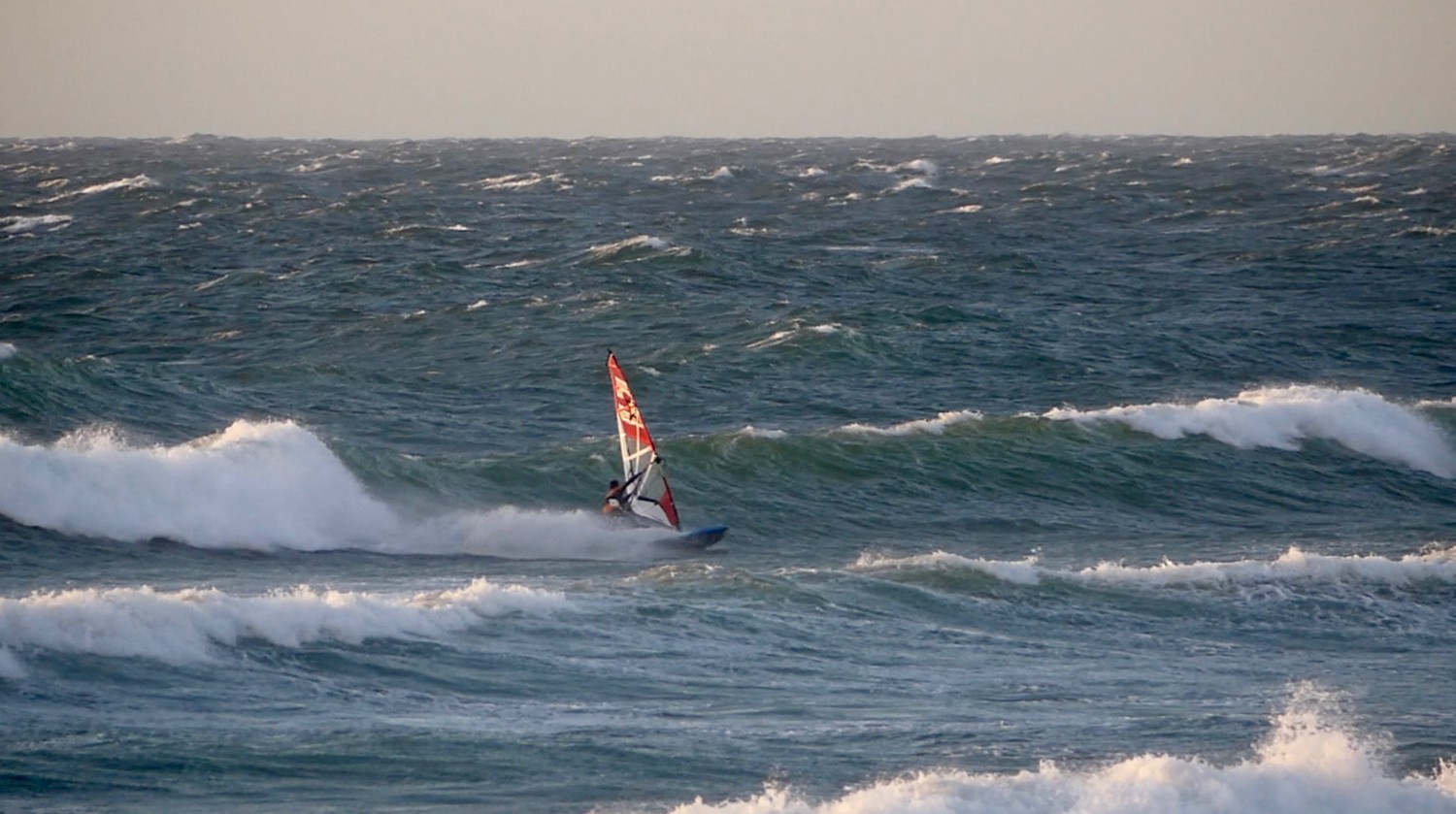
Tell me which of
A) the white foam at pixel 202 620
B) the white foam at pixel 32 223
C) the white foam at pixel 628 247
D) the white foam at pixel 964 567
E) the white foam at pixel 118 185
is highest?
the white foam at pixel 118 185

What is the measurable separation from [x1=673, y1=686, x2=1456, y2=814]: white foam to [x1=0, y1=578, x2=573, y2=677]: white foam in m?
4.29

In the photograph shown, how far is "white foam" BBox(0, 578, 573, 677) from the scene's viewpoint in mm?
11586

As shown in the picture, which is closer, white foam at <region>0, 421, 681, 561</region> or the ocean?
the ocean

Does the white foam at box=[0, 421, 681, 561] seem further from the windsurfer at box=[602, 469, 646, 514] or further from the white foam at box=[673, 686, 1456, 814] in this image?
the white foam at box=[673, 686, 1456, 814]

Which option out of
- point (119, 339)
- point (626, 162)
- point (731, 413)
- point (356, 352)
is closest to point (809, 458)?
point (731, 413)

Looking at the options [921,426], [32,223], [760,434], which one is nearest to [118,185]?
[32,223]

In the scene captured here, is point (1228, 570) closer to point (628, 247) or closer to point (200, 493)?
point (200, 493)

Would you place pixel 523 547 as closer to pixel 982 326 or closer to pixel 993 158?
pixel 982 326

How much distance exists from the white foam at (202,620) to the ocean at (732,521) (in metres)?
0.04

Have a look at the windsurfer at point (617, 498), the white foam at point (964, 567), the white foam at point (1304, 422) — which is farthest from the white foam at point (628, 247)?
the white foam at point (964, 567)

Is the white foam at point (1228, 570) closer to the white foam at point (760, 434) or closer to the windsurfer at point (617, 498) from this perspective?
the windsurfer at point (617, 498)

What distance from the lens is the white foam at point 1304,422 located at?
24.1m

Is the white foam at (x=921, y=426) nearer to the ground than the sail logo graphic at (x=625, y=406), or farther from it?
nearer to the ground

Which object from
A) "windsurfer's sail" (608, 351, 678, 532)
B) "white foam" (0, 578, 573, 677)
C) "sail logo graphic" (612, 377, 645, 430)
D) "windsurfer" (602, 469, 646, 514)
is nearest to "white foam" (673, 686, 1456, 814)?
"white foam" (0, 578, 573, 677)
